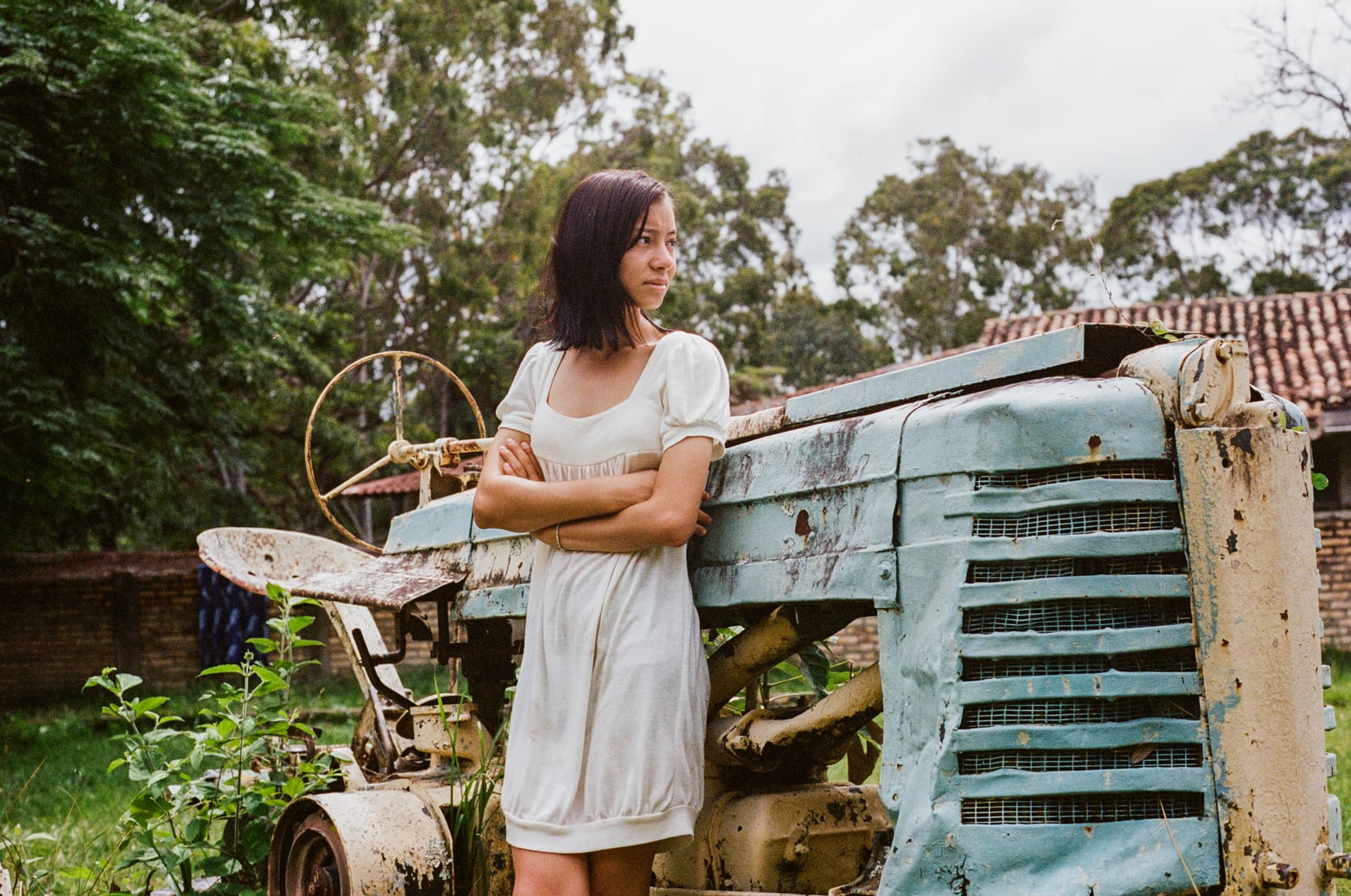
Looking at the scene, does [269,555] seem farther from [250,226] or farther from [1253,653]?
[250,226]

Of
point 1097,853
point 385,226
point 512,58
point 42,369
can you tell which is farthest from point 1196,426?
point 512,58

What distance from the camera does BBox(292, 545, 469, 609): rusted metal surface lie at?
318cm

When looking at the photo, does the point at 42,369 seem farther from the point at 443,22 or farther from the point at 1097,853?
the point at 443,22

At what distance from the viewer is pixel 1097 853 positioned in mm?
1891

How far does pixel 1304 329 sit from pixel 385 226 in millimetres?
10810

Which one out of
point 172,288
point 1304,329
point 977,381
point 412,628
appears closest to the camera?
point 977,381

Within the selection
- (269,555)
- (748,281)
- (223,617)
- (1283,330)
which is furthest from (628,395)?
(748,281)

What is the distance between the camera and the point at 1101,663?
1.92 meters

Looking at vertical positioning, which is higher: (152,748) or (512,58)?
(512,58)

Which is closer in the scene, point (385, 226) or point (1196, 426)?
point (1196, 426)

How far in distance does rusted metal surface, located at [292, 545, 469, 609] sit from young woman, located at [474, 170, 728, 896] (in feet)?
2.36

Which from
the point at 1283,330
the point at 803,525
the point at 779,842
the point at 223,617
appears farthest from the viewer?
the point at 1283,330

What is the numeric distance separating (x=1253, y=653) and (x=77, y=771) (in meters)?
6.81

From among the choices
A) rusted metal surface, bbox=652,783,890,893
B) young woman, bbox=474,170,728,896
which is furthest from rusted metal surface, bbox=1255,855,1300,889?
young woman, bbox=474,170,728,896
